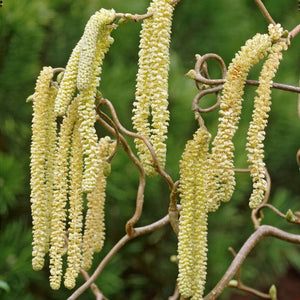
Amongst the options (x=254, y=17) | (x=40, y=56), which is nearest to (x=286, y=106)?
(x=254, y=17)

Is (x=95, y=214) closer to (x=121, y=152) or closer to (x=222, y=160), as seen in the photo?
(x=222, y=160)

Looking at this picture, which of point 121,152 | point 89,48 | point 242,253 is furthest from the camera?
point 121,152

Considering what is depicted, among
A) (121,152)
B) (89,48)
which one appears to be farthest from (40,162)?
(121,152)

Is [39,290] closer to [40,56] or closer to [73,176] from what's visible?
[40,56]

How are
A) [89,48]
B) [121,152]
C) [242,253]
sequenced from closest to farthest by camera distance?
[89,48]
[242,253]
[121,152]

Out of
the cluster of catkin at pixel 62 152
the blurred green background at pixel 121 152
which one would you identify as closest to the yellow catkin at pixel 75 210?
the cluster of catkin at pixel 62 152

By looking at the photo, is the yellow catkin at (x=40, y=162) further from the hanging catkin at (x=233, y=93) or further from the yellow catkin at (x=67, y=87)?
the hanging catkin at (x=233, y=93)
